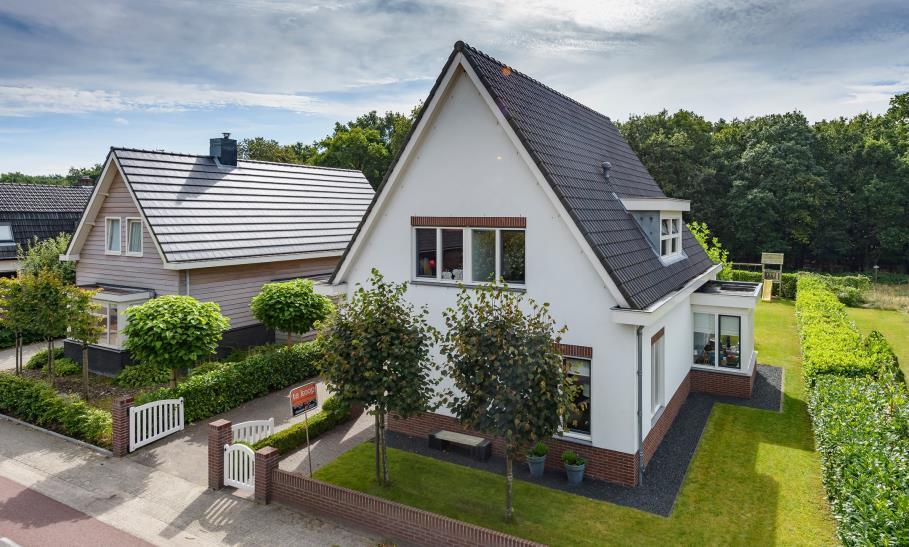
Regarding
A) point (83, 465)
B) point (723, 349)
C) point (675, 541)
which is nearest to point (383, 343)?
point (675, 541)

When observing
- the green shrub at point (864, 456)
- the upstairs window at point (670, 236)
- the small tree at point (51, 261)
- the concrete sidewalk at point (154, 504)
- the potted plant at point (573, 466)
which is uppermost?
the upstairs window at point (670, 236)

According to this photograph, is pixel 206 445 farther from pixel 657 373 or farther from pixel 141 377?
pixel 657 373

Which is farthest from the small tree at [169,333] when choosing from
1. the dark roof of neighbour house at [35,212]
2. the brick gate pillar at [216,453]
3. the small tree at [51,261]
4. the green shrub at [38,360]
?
the dark roof of neighbour house at [35,212]

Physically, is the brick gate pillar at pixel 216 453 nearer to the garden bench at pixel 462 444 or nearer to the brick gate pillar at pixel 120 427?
the brick gate pillar at pixel 120 427

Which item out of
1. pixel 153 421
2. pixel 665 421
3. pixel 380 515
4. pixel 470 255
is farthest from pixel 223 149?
pixel 665 421

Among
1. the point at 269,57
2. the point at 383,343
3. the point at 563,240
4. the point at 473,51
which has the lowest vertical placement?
the point at 383,343

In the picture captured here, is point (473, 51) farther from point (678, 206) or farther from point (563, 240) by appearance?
point (678, 206)
